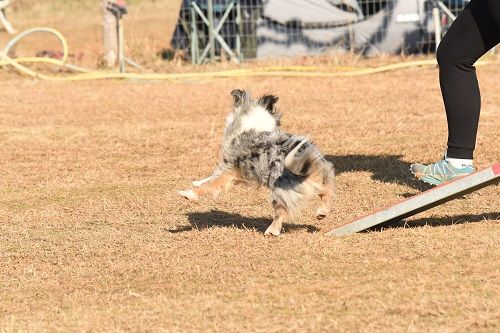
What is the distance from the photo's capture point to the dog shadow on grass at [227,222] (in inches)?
251

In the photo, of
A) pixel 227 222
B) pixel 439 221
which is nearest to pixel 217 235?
pixel 227 222

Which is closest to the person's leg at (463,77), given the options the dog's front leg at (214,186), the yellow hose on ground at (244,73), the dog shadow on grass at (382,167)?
the dog shadow on grass at (382,167)

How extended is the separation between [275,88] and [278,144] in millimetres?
7661

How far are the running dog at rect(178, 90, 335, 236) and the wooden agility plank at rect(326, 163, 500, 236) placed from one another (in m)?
0.22

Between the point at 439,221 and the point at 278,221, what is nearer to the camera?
the point at 278,221

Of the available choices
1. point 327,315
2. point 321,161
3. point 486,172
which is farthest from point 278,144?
point 327,315

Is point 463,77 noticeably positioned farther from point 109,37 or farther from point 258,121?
point 109,37

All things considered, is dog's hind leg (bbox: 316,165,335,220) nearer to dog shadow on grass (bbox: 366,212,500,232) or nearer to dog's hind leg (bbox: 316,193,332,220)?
dog's hind leg (bbox: 316,193,332,220)

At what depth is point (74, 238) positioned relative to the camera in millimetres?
6336

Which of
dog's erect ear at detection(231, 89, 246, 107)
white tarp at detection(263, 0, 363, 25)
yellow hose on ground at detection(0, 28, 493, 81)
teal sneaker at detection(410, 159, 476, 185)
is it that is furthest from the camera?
white tarp at detection(263, 0, 363, 25)

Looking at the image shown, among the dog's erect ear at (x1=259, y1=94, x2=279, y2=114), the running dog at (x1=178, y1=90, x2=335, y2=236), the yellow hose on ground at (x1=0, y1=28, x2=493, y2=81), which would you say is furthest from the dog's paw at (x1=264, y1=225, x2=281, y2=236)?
the yellow hose on ground at (x1=0, y1=28, x2=493, y2=81)

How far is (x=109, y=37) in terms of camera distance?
16516 mm

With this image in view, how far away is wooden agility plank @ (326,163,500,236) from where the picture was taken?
5582 millimetres

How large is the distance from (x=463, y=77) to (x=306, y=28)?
10345 millimetres
